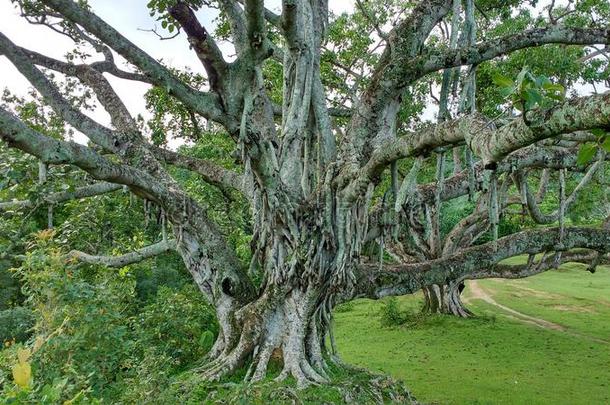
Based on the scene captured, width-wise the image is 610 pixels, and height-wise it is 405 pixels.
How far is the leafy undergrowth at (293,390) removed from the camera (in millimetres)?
4738

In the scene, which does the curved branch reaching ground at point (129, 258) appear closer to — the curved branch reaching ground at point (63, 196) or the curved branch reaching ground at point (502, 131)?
the curved branch reaching ground at point (63, 196)

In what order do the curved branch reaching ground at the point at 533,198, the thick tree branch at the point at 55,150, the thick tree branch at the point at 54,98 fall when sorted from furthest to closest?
Answer: the curved branch reaching ground at the point at 533,198 < the thick tree branch at the point at 54,98 < the thick tree branch at the point at 55,150

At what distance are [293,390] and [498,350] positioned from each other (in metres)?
6.69

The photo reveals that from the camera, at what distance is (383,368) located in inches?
358

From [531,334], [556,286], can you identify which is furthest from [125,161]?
[556,286]

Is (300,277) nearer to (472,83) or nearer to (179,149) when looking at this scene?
(472,83)

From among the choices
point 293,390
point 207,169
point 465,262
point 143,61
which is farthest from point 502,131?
point 207,169

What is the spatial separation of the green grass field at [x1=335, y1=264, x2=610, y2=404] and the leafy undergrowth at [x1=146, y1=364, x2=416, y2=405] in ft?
4.20

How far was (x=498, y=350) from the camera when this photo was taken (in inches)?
413

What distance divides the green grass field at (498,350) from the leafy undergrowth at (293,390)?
1.28m

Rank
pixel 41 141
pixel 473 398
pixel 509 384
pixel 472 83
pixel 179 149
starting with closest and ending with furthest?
pixel 41 141
pixel 472 83
pixel 473 398
pixel 509 384
pixel 179 149

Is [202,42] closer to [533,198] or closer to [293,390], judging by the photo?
[293,390]

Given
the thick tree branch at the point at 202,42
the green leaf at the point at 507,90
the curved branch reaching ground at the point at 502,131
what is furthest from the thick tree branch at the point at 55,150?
the green leaf at the point at 507,90

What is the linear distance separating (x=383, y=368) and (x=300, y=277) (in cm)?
395
